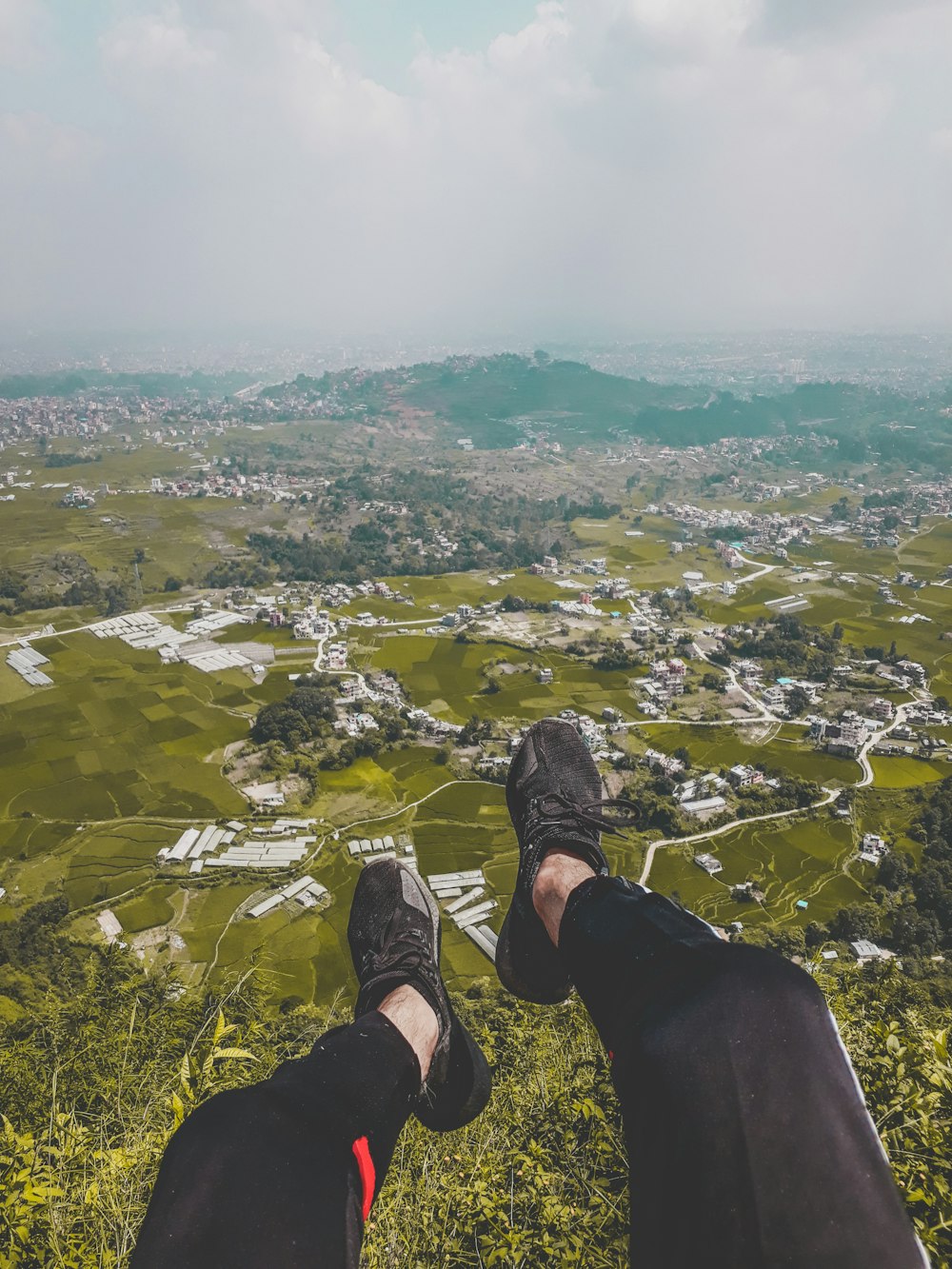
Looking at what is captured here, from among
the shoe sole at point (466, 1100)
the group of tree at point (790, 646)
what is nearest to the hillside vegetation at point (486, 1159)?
the shoe sole at point (466, 1100)

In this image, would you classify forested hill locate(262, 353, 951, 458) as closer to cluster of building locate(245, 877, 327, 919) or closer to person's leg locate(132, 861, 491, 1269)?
cluster of building locate(245, 877, 327, 919)

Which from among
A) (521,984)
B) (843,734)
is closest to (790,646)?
(843,734)

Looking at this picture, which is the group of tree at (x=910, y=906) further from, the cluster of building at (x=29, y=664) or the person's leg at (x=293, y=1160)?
the cluster of building at (x=29, y=664)

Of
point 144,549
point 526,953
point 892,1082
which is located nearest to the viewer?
point 892,1082

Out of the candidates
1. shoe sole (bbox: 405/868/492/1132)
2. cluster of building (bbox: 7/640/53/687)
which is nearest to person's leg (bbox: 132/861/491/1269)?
shoe sole (bbox: 405/868/492/1132)

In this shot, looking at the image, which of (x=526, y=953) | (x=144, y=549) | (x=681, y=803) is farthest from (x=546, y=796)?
(x=144, y=549)

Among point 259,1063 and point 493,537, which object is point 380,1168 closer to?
point 259,1063
